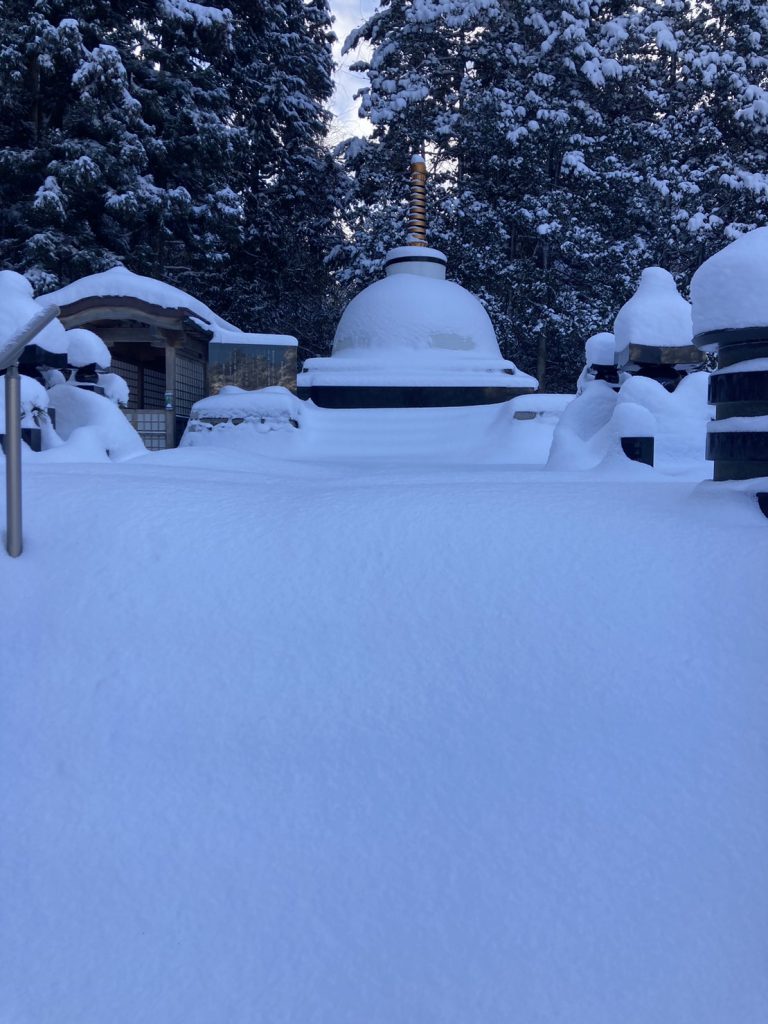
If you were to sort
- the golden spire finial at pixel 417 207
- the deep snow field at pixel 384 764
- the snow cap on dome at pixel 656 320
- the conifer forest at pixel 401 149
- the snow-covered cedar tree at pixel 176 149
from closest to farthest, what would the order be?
the deep snow field at pixel 384 764, the snow cap on dome at pixel 656 320, the snow-covered cedar tree at pixel 176 149, the conifer forest at pixel 401 149, the golden spire finial at pixel 417 207

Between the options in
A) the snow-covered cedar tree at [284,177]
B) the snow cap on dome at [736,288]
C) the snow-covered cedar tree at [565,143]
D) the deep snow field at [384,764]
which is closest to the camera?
the deep snow field at [384,764]

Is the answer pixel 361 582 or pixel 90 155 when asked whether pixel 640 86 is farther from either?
pixel 361 582

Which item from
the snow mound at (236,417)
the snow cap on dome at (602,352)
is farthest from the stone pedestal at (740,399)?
the snow mound at (236,417)

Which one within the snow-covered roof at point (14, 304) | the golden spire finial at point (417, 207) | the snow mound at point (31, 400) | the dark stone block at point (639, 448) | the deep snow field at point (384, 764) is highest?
the golden spire finial at point (417, 207)

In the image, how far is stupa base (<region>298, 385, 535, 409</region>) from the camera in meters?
13.3

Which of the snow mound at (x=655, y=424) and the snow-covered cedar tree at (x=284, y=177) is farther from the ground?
the snow-covered cedar tree at (x=284, y=177)

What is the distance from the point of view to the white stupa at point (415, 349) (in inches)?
526

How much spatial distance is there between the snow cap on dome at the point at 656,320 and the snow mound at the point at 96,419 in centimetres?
496

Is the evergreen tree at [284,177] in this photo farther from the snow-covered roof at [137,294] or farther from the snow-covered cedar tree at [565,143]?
the snow-covered roof at [137,294]

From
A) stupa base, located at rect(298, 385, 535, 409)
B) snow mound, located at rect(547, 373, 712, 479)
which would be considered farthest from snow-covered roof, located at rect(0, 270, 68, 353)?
stupa base, located at rect(298, 385, 535, 409)

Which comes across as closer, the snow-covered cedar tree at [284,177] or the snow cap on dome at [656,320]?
the snow cap on dome at [656,320]

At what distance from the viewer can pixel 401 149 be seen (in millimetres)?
20859

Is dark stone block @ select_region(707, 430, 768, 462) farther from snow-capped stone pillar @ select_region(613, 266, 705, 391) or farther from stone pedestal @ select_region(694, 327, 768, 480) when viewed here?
snow-capped stone pillar @ select_region(613, 266, 705, 391)

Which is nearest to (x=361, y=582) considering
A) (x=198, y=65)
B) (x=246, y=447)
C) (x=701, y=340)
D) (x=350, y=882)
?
(x=350, y=882)
